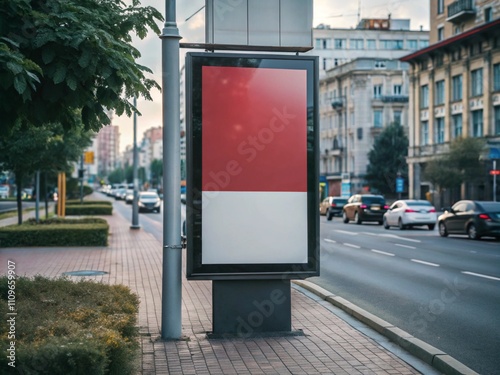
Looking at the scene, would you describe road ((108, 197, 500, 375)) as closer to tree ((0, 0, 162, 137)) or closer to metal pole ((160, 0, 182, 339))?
metal pole ((160, 0, 182, 339))

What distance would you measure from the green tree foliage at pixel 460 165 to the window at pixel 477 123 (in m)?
2.92

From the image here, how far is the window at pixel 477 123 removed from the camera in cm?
5538

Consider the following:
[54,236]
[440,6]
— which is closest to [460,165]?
[440,6]

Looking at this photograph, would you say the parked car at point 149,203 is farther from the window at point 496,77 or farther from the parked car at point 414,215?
the parked car at point 414,215

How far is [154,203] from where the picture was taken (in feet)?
198

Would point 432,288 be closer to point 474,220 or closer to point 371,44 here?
point 474,220

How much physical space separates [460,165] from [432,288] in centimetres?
4053

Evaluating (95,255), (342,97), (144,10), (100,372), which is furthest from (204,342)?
(342,97)

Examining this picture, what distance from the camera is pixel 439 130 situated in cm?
6200

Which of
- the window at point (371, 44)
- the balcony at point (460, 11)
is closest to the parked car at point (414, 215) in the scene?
the balcony at point (460, 11)

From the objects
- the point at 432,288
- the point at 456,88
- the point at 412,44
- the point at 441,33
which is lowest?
the point at 432,288

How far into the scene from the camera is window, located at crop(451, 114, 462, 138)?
192 feet

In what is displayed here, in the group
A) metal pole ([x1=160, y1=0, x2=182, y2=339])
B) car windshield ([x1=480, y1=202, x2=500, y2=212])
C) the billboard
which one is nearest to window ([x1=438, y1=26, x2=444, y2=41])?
car windshield ([x1=480, y1=202, x2=500, y2=212])

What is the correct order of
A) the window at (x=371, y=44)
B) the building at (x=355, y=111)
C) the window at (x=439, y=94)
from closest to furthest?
1. the window at (x=439, y=94)
2. the building at (x=355, y=111)
3. the window at (x=371, y=44)
